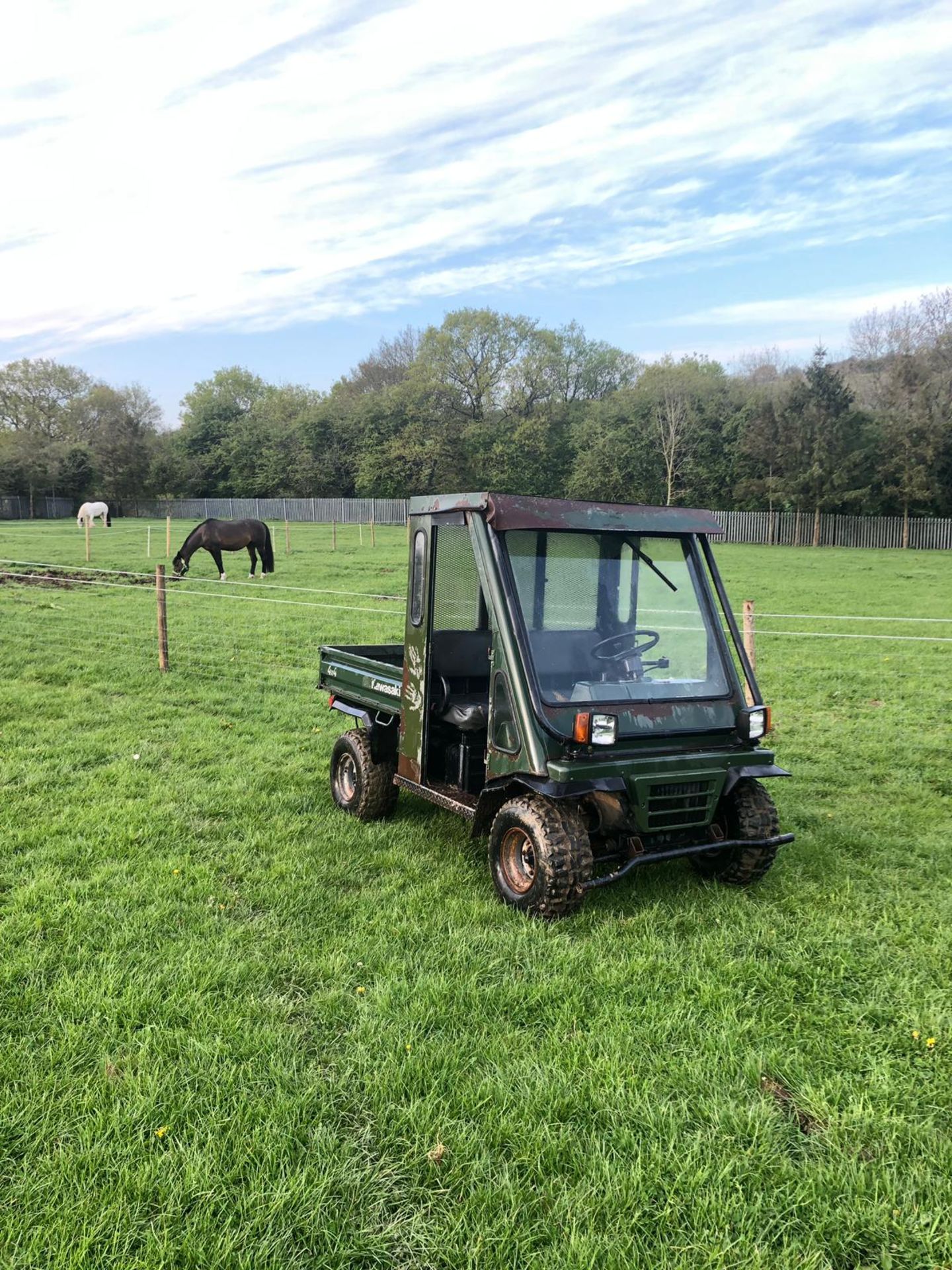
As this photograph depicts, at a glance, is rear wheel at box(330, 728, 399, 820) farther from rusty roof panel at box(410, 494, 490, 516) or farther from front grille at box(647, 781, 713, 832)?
front grille at box(647, 781, 713, 832)

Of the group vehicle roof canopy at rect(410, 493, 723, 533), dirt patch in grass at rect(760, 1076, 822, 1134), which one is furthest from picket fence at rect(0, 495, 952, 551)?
dirt patch in grass at rect(760, 1076, 822, 1134)

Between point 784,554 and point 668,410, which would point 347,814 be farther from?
point 668,410

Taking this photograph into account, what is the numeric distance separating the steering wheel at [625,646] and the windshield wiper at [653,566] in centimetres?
29

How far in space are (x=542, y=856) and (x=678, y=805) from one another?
0.72 m

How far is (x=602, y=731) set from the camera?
4016 mm

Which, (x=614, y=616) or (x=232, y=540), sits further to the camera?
(x=232, y=540)

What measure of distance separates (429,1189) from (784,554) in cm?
3375

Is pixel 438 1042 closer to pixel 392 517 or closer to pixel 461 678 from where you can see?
pixel 461 678

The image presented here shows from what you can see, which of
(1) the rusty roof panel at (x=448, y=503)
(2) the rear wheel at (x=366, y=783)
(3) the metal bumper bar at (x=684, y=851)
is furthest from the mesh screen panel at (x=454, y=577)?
(3) the metal bumper bar at (x=684, y=851)

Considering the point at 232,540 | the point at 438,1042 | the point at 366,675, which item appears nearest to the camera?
the point at 438,1042

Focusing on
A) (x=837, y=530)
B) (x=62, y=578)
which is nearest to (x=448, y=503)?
(x=62, y=578)

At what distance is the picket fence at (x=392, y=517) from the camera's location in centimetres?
4034

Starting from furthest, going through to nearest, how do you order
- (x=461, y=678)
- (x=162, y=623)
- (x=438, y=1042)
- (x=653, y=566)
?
(x=162, y=623) → (x=461, y=678) → (x=653, y=566) → (x=438, y=1042)

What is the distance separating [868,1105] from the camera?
2.92 meters
